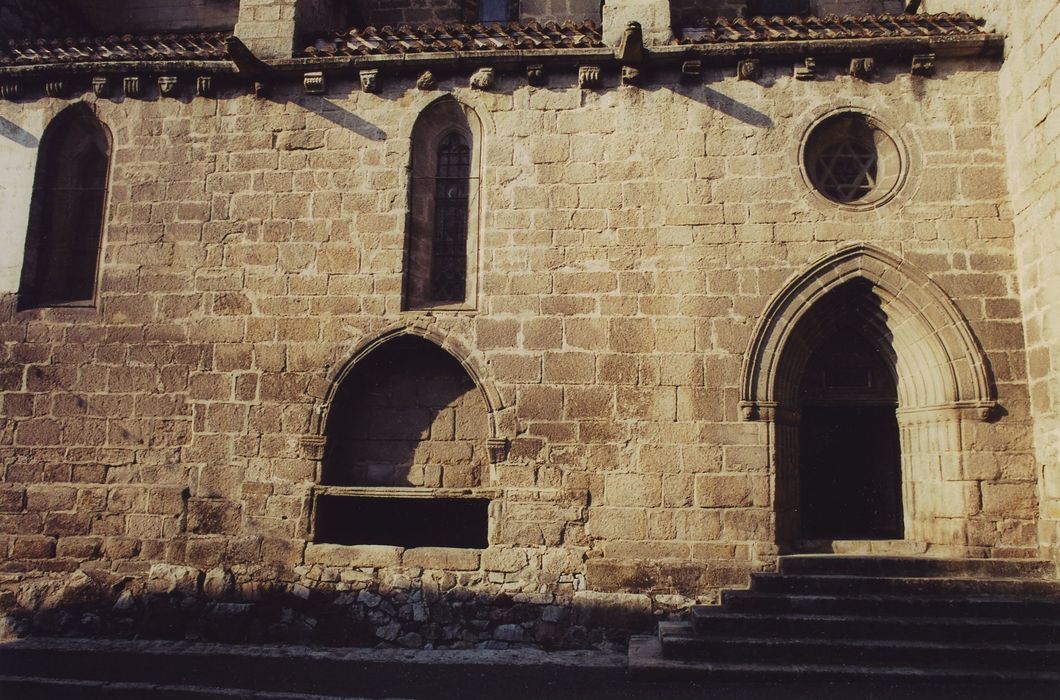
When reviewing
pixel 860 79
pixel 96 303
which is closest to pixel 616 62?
pixel 860 79

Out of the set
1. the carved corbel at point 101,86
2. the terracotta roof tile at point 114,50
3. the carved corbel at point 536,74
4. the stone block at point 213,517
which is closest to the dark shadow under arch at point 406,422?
the stone block at point 213,517

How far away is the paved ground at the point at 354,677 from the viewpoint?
4.91 m

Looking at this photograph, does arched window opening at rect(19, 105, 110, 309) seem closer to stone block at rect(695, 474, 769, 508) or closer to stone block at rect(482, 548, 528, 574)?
stone block at rect(482, 548, 528, 574)

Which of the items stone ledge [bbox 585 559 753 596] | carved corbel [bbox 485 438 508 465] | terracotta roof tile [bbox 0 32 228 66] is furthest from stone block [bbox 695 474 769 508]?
terracotta roof tile [bbox 0 32 228 66]

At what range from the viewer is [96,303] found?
7109 millimetres

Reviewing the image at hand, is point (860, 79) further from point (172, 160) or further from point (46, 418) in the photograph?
point (46, 418)

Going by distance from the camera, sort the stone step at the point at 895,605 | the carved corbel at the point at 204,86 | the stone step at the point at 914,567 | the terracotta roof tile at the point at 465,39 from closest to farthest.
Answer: the stone step at the point at 895,605 → the stone step at the point at 914,567 → the terracotta roof tile at the point at 465,39 → the carved corbel at the point at 204,86

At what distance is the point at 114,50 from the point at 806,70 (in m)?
7.02

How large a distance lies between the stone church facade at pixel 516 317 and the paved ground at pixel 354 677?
401 mm

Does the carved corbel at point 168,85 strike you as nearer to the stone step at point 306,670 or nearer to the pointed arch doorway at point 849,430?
the stone step at point 306,670

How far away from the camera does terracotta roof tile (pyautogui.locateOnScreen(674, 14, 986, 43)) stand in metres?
6.64

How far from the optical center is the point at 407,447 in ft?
22.8

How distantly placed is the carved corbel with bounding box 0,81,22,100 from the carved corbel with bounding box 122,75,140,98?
116cm

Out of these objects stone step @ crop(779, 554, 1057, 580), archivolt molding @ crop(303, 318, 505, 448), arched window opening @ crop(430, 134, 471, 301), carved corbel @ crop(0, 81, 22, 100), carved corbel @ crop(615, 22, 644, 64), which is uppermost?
carved corbel @ crop(615, 22, 644, 64)
